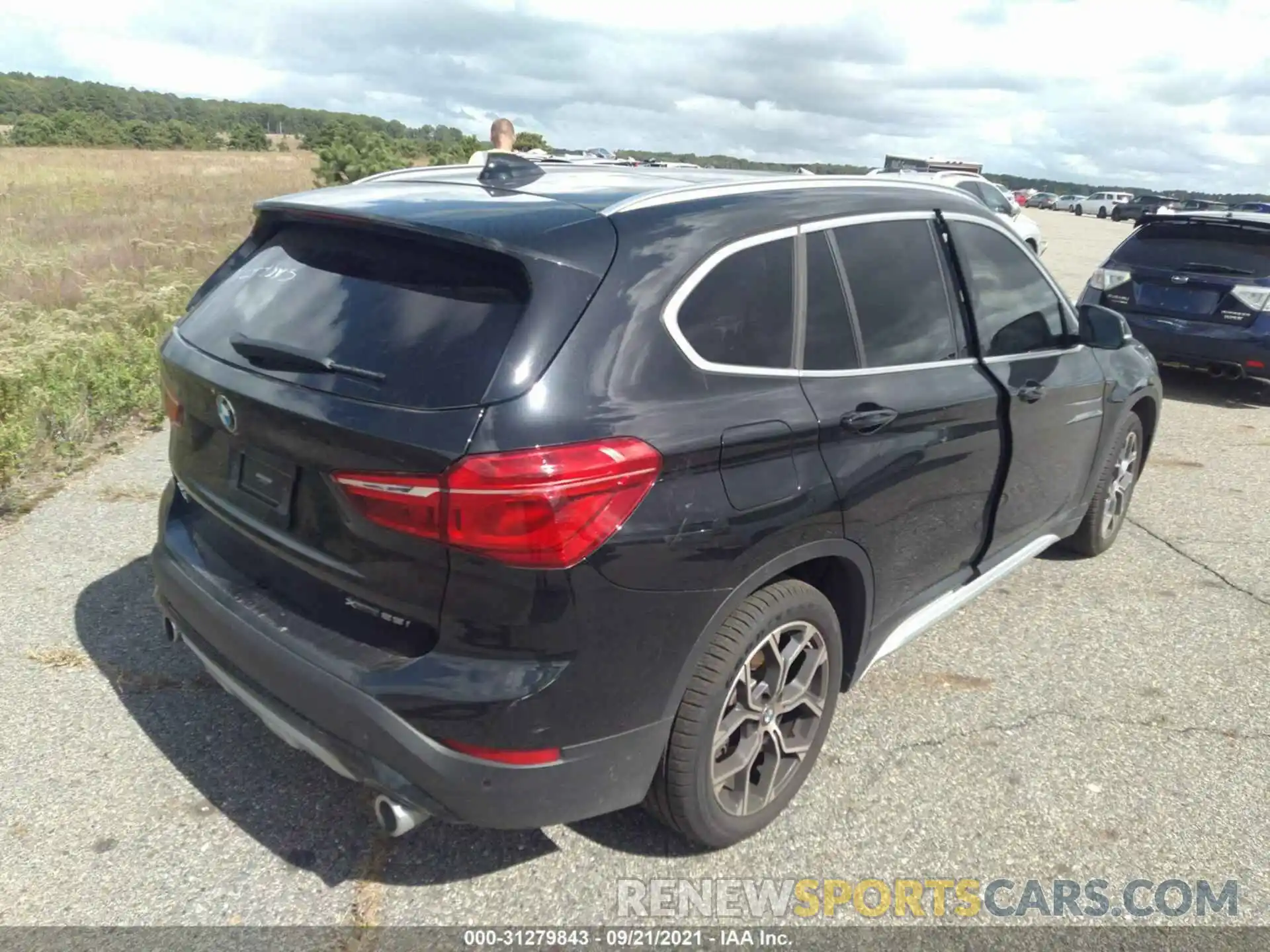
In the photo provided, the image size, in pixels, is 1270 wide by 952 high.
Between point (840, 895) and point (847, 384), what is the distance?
1.43 meters

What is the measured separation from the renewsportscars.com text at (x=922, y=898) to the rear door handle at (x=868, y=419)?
1272 mm

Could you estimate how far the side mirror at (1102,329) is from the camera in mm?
4023

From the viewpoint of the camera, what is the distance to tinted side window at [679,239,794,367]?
2418 millimetres

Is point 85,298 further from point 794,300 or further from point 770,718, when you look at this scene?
point 770,718

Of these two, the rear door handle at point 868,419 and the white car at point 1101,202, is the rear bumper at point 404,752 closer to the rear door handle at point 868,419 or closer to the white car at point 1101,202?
the rear door handle at point 868,419

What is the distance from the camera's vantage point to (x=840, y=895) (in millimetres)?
2639

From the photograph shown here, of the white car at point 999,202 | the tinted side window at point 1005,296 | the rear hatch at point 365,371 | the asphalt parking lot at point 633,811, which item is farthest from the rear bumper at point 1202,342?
the white car at point 999,202

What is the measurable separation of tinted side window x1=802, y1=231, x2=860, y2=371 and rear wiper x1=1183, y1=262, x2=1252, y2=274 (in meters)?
6.99

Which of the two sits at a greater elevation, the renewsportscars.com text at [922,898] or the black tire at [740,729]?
the black tire at [740,729]

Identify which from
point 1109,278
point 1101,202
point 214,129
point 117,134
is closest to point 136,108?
point 214,129

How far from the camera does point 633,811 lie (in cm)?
291

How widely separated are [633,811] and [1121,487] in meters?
3.41

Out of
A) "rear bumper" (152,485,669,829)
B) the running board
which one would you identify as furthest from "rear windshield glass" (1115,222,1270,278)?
"rear bumper" (152,485,669,829)

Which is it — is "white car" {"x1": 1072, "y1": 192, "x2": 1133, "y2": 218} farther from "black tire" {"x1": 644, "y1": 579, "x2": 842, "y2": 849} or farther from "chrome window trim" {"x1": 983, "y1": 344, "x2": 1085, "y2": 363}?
"black tire" {"x1": 644, "y1": 579, "x2": 842, "y2": 849}
